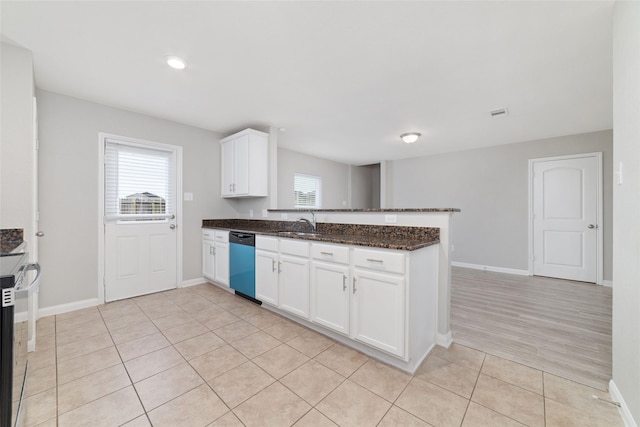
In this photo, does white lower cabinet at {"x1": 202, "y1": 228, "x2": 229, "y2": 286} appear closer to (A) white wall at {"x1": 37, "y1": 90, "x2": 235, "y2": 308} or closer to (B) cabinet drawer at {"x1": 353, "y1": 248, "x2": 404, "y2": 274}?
(A) white wall at {"x1": 37, "y1": 90, "x2": 235, "y2": 308}

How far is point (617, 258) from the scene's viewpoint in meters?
1.52

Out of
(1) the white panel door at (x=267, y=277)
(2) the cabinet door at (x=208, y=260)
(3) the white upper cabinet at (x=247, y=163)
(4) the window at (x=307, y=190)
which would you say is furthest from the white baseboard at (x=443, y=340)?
(4) the window at (x=307, y=190)

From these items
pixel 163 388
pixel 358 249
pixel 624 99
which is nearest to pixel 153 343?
pixel 163 388

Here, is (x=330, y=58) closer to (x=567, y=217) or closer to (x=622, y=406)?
(x=622, y=406)

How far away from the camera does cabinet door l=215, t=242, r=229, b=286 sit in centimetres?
347

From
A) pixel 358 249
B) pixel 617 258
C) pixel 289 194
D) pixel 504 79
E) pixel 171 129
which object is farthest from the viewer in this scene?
pixel 289 194

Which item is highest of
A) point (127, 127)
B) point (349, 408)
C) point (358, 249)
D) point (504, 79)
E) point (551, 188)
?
point (504, 79)

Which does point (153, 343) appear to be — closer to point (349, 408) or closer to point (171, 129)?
point (349, 408)

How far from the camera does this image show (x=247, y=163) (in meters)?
3.68

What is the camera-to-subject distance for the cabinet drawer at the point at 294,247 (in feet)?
7.88

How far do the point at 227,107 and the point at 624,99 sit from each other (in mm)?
3427

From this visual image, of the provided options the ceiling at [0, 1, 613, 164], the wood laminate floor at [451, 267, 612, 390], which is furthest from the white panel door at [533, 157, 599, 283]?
the ceiling at [0, 1, 613, 164]

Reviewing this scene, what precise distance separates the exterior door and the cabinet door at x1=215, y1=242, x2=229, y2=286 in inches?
23.9

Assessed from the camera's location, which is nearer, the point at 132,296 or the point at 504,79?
the point at 504,79
